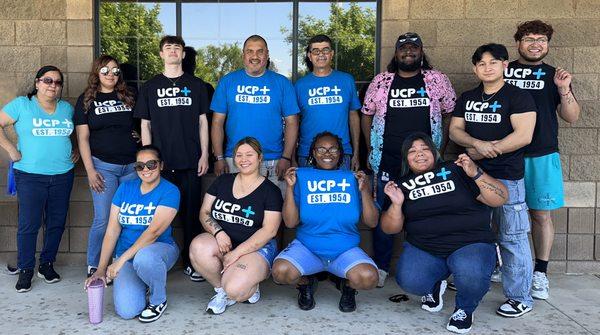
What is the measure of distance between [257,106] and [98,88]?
3.86ft

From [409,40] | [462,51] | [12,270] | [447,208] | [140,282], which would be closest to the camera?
[447,208]

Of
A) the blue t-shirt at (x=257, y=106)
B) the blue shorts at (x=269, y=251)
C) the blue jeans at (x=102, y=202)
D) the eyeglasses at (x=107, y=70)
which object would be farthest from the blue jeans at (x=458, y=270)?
the eyeglasses at (x=107, y=70)

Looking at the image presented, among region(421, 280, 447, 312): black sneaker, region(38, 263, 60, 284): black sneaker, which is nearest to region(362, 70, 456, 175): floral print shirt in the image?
region(421, 280, 447, 312): black sneaker

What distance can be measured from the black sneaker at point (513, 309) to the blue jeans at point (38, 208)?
319 cm

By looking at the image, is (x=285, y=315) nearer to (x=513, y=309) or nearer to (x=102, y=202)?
(x=513, y=309)

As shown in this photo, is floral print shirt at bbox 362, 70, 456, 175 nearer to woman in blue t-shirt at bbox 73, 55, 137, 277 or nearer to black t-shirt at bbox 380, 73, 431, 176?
black t-shirt at bbox 380, 73, 431, 176

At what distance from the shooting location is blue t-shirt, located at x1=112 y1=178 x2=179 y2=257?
12.0 feet

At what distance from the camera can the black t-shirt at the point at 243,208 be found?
3.64 m

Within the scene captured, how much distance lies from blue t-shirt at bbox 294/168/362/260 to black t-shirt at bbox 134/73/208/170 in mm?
1004

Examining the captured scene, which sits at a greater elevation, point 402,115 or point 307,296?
point 402,115

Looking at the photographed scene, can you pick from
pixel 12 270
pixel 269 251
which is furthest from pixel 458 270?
pixel 12 270

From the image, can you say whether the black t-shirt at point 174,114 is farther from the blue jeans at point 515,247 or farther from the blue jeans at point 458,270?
the blue jeans at point 515,247

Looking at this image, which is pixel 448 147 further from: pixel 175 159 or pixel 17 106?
pixel 17 106

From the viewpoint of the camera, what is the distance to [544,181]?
3896 millimetres
